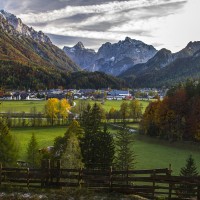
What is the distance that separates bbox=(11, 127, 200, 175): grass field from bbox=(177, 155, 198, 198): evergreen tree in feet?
54.7

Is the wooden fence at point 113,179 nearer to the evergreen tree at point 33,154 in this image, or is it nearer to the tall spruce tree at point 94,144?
the tall spruce tree at point 94,144

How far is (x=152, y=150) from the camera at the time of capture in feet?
314

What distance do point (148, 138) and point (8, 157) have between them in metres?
65.7

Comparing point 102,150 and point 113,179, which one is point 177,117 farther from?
point 113,179

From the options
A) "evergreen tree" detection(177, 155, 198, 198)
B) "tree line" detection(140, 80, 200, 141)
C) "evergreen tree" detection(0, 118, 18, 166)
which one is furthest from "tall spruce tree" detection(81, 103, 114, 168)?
"tree line" detection(140, 80, 200, 141)

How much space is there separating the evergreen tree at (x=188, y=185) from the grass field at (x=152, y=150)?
16.7m

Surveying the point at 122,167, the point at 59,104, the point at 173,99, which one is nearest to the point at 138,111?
the point at 59,104

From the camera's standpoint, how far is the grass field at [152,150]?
78.3 metres

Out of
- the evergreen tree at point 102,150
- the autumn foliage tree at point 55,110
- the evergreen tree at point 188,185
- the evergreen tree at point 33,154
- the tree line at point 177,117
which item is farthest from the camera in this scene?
the autumn foliage tree at point 55,110

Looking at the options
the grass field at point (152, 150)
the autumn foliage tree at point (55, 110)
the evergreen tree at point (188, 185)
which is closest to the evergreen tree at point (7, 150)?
the grass field at point (152, 150)

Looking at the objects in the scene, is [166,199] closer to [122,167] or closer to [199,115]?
[122,167]

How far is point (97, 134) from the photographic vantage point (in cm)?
6138

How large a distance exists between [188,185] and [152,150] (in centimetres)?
7123

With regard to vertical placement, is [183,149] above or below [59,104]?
below
